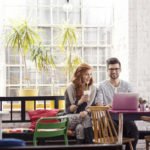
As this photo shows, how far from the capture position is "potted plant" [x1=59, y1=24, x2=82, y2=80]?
7117 millimetres

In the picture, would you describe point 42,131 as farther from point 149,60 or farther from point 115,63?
point 149,60

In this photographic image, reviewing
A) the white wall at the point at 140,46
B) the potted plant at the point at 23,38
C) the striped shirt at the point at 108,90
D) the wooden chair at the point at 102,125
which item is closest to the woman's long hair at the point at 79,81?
the striped shirt at the point at 108,90

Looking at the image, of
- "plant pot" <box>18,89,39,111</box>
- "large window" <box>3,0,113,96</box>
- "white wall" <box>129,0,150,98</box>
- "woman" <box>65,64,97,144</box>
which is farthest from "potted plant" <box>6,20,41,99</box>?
"woman" <box>65,64,97,144</box>

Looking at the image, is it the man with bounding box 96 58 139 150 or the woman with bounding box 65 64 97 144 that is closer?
the woman with bounding box 65 64 97 144

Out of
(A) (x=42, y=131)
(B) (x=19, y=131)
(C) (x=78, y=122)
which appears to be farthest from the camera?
(B) (x=19, y=131)

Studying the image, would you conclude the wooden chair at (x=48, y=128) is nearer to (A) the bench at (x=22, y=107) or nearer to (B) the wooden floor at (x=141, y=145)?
(A) the bench at (x=22, y=107)

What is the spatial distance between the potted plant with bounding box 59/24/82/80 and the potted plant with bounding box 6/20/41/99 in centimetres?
42

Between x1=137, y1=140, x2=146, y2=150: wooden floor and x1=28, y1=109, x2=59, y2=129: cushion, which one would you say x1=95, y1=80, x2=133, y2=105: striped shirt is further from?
x1=137, y1=140, x2=146, y2=150: wooden floor

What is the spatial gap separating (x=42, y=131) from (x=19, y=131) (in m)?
1.08

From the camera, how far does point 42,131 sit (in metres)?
4.80

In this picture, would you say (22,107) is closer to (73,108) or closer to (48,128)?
(73,108)

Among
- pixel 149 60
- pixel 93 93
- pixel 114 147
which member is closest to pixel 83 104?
pixel 93 93

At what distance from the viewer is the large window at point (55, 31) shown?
24.0 feet

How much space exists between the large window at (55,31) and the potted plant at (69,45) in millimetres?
166
